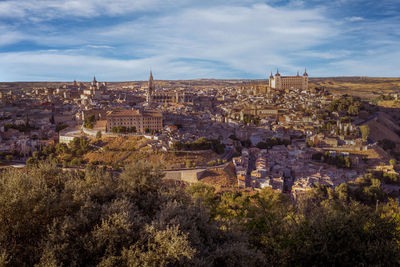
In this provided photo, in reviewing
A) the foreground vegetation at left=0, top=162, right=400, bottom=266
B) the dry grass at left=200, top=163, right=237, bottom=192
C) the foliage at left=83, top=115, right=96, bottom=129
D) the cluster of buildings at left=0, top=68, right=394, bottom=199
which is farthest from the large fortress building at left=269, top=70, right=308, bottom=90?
the foreground vegetation at left=0, top=162, right=400, bottom=266

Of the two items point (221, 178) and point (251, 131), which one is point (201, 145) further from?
point (251, 131)

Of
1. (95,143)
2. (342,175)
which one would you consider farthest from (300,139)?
(95,143)

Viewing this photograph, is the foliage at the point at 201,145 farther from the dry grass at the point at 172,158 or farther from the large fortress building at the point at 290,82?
the large fortress building at the point at 290,82

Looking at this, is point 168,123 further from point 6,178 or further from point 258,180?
point 6,178

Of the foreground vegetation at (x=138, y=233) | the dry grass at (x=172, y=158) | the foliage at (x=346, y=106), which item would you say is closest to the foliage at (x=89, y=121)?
the dry grass at (x=172, y=158)

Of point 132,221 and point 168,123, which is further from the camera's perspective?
point 168,123

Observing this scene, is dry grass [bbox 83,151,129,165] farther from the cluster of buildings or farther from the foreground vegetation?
the foreground vegetation

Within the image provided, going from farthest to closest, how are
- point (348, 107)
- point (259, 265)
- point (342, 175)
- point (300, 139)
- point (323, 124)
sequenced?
point (348, 107) → point (323, 124) → point (300, 139) → point (342, 175) → point (259, 265)
